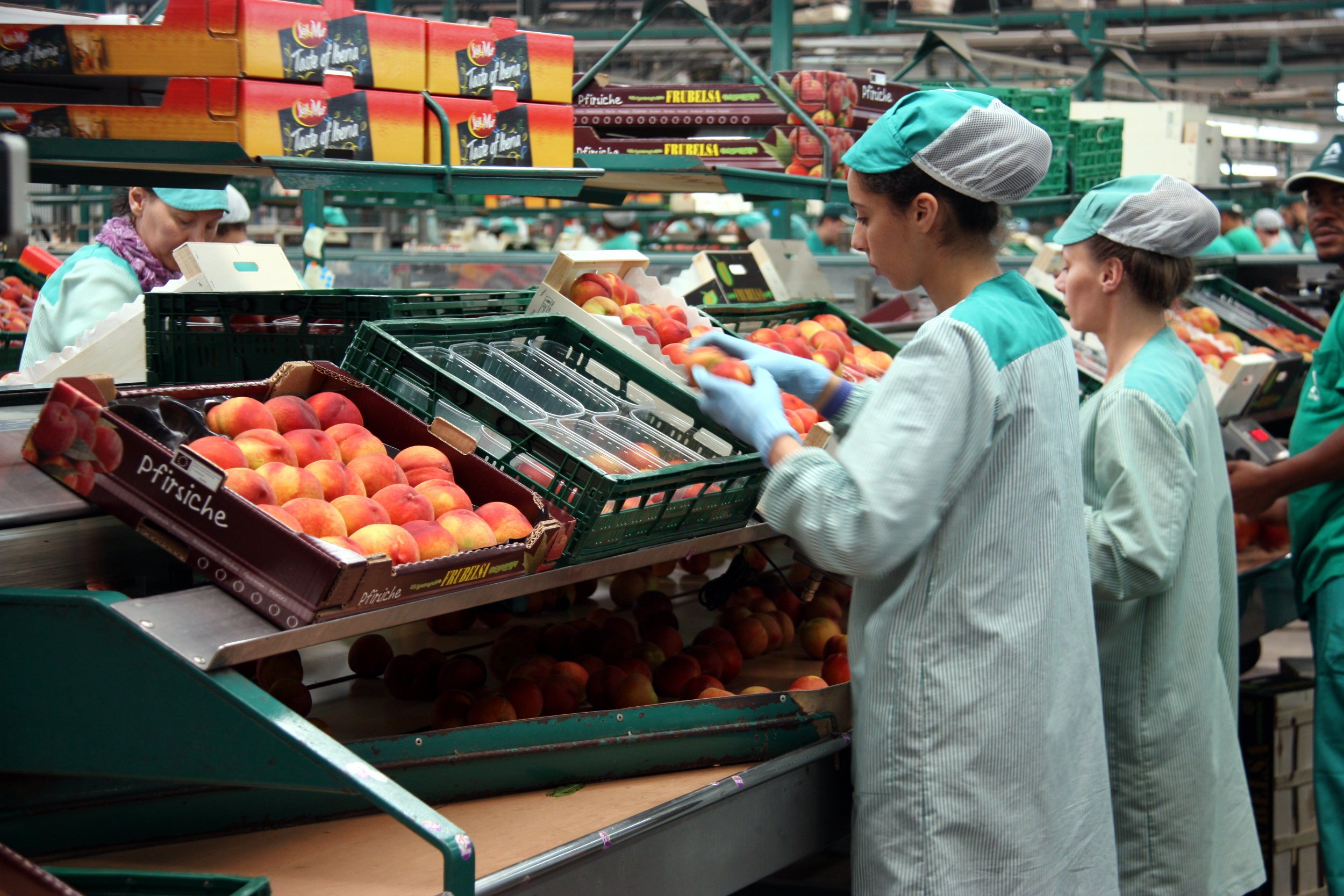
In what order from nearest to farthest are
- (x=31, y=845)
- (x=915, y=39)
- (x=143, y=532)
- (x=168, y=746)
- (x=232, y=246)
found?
(x=168, y=746) → (x=143, y=532) → (x=31, y=845) → (x=232, y=246) → (x=915, y=39)

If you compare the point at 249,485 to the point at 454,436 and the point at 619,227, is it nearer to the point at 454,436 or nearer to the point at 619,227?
the point at 454,436

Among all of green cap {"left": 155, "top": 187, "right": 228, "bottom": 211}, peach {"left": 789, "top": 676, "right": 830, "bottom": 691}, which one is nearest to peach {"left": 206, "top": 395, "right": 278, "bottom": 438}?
peach {"left": 789, "top": 676, "right": 830, "bottom": 691}

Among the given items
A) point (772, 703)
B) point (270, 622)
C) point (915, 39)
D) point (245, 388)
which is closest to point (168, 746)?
point (270, 622)

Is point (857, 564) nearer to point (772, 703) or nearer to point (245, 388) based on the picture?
point (772, 703)

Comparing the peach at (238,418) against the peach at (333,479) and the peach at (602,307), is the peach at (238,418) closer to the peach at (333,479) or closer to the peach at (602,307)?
the peach at (333,479)

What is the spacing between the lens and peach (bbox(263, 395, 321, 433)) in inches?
75.0

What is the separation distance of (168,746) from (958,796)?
1068 mm

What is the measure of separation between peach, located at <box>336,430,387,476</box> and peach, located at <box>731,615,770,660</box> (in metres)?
1.16

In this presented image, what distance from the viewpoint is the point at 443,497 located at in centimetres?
187

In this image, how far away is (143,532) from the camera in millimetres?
1560

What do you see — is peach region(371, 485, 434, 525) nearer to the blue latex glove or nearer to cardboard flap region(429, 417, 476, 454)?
cardboard flap region(429, 417, 476, 454)

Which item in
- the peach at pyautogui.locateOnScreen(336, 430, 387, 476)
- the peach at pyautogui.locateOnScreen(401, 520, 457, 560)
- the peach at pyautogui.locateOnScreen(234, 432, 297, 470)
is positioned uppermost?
the peach at pyautogui.locateOnScreen(234, 432, 297, 470)

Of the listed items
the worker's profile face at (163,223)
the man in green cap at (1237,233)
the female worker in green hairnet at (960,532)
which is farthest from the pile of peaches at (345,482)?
the man in green cap at (1237,233)

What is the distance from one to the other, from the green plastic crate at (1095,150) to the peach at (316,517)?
458 cm
